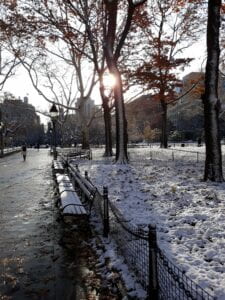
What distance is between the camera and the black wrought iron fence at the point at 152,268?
13.6ft

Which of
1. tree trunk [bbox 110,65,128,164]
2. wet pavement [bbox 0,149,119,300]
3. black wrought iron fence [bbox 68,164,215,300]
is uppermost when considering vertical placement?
tree trunk [bbox 110,65,128,164]

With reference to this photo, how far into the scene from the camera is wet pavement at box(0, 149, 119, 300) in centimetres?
493

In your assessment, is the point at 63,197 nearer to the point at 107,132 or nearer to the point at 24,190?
the point at 24,190

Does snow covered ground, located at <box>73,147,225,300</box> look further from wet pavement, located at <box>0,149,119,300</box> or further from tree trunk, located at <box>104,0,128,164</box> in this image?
tree trunk, located at <box>104,0,128,164</box>

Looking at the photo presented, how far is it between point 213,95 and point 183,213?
18.2 feet

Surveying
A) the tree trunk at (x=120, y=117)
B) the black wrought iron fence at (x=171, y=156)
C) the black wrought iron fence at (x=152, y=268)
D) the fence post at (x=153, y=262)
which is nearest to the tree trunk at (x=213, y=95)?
the black wrought iron fence at (x=152, y=268)

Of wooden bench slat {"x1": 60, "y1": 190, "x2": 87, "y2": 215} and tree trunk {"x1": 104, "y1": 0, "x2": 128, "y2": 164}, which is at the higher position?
tree trunk {"x1": 104, "y1": 0, "x2": 128, "y2": 164}

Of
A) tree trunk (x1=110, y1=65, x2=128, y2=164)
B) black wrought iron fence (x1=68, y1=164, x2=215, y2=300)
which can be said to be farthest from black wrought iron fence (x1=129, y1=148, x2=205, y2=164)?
black wrought iron fence (x1=68, y1=164, x2=215, y2=300)

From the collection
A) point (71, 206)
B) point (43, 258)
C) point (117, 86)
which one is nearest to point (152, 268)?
point (43, 258)

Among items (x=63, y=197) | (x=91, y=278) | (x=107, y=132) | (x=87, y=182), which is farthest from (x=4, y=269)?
(x=107, y=132)

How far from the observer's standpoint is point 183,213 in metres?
8.16

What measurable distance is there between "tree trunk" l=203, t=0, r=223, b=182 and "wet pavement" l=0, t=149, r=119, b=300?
5752 mm

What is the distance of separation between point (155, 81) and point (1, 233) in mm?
27392

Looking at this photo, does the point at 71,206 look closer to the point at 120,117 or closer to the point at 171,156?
the point at 120,117
